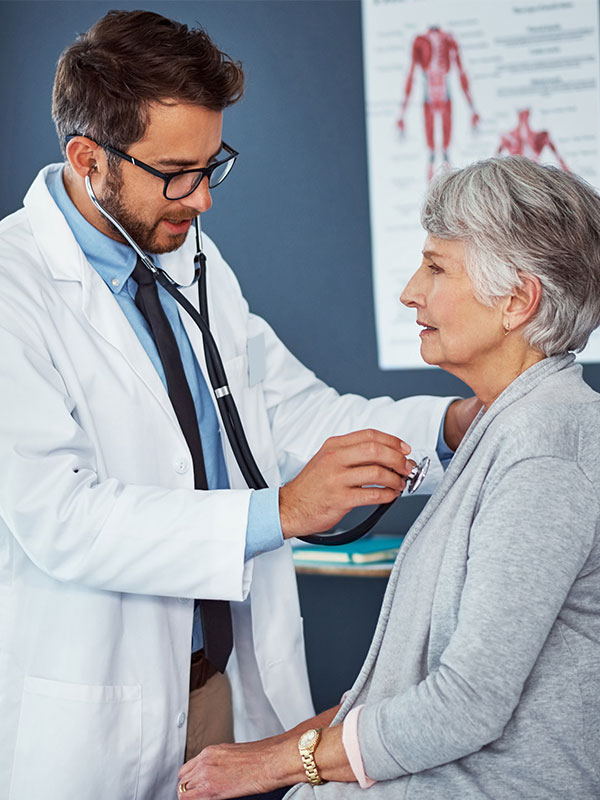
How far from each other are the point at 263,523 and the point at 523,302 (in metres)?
0.46

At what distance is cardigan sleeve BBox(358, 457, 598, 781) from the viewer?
1.01 meters

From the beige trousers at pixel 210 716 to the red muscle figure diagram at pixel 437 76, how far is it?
5.24 feet

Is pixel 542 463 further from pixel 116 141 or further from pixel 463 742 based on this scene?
pixel 116 141

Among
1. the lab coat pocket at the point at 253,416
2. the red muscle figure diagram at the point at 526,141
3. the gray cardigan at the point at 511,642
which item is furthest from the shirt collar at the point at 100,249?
the red muscle figure diagram at the point at 526,141

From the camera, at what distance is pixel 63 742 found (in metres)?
1.29

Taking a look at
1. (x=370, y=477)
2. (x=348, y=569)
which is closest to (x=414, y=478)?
(x=370, y=477)

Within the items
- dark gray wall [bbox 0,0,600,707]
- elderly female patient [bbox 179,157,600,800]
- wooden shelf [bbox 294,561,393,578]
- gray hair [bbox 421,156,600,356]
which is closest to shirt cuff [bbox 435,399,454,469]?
elderly female patient [bbox 179,157,600,800]

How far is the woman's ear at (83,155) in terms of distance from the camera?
143 cm

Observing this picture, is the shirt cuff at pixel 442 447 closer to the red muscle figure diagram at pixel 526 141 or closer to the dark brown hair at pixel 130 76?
the dark brown hair at pixel 130 76

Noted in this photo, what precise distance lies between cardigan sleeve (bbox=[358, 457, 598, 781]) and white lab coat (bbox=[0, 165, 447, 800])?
0.35m

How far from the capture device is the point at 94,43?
143 centimetres

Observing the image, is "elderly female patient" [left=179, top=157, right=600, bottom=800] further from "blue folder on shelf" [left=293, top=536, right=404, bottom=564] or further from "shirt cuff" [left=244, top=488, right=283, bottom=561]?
"blue folder on shelf" [left=293, top=536, right=404, bottom=564]

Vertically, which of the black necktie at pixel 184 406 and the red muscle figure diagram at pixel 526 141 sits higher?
the red muscle figure diagram at pixel 526 141

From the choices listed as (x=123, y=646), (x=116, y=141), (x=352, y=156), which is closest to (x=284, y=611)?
(x=123, y=646)
